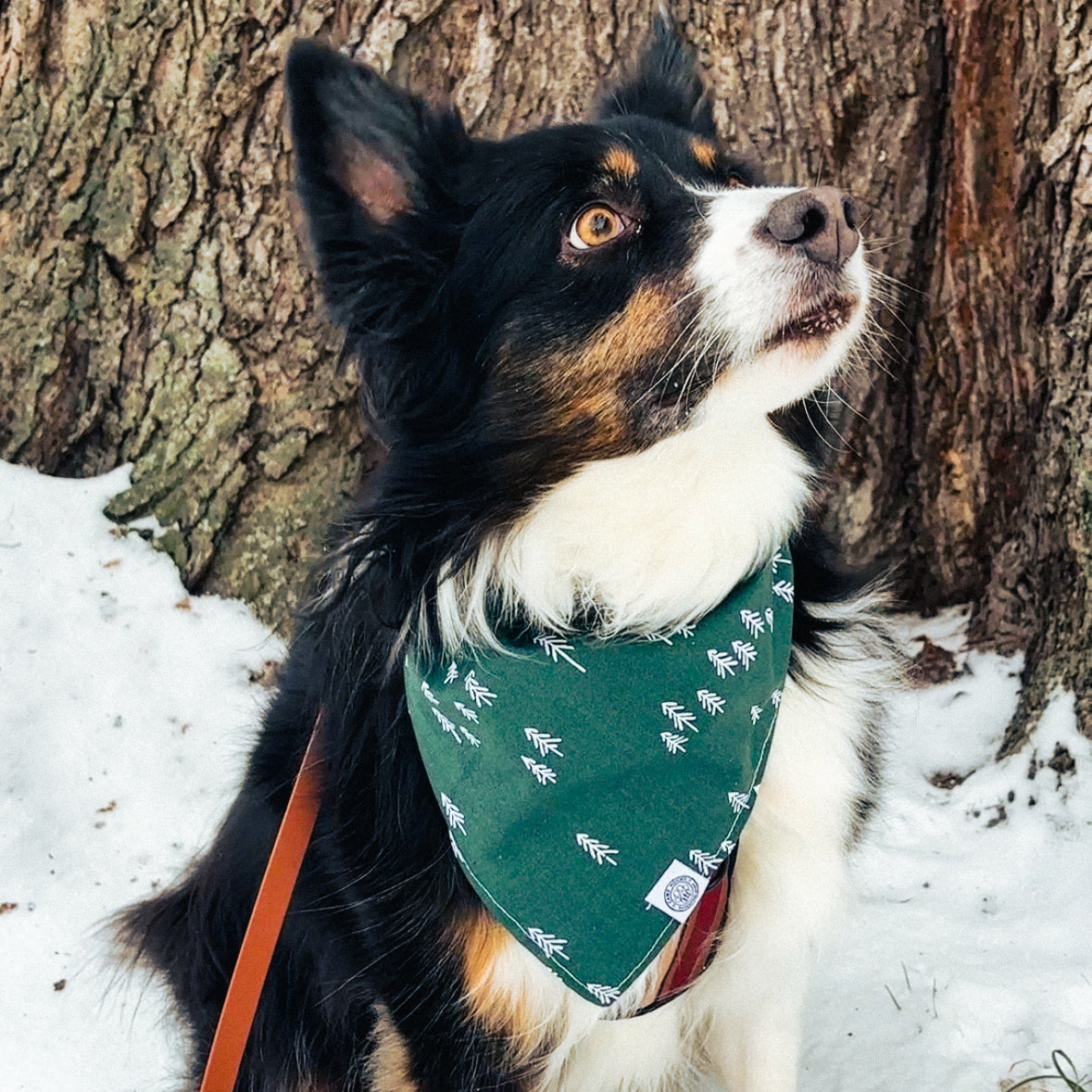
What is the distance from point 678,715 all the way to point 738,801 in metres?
0.18

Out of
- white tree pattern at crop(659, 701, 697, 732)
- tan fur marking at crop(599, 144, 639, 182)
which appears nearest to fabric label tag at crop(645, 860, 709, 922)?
→ white tree pattern at crop(659, 701, 697, 732)

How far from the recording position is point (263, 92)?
3334 mm

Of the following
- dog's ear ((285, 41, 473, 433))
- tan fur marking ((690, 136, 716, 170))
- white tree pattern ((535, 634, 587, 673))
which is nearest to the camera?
dog's ear ((285, 41, 473, 433))

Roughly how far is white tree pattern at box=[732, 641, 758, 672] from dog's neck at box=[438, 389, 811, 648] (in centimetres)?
9

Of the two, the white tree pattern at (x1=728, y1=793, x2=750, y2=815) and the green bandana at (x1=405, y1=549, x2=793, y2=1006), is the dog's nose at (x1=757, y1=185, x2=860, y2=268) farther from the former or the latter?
the white tree pattern at (x1=728, y1=793, x2=750, y2=815)

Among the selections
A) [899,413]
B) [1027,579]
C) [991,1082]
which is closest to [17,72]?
[899,413]

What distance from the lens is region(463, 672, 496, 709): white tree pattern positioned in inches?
82.7

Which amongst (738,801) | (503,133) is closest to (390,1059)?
(738,801)

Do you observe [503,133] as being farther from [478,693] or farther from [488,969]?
[488,969]

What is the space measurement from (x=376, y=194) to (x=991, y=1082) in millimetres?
2107

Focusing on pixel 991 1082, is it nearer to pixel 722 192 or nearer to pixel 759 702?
pixel 759 702

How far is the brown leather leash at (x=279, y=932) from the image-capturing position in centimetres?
211

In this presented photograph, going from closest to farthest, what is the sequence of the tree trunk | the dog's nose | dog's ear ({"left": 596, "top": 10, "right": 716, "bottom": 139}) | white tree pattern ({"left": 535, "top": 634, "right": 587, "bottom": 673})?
the dog's nose, white tree pattern ({"left": 535, "top": 634, "right": 587, "bottom": 673}), dog's ear ({"left": 596, "top": 10, "right": 716, "bottom": 139}), the tree trunk

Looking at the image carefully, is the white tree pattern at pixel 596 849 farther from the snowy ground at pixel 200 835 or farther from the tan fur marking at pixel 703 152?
the tan fur marking at pixel 703 152
